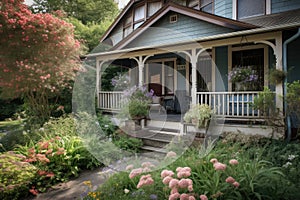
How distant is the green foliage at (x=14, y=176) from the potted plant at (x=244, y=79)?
18.2ft

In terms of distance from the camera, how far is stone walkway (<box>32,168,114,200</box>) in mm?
4047

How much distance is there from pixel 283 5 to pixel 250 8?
3.32 ft

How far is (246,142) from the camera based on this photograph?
5.24 m

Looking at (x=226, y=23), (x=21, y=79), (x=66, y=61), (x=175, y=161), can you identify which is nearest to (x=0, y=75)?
(x=21, y=79)

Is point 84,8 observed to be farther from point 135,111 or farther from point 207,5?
point 135,111

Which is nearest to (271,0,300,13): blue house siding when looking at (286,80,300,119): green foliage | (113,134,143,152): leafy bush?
(286,80,300,119): green foliage

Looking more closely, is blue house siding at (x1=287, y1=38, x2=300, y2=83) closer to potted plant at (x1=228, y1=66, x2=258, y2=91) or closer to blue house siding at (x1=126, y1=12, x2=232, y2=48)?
potted plant at (x1=228, y1=66, x2=258, y2=91)

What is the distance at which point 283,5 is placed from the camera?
297 inches

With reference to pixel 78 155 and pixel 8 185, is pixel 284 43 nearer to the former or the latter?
pixel 78 155

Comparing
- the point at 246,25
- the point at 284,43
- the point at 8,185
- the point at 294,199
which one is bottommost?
the point at 8,185

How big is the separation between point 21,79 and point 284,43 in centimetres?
778

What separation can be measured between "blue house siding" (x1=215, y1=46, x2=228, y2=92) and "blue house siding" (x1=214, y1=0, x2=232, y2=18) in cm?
151

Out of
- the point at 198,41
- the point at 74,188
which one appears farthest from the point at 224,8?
the point at 74,188

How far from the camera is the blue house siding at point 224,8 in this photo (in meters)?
8.38
